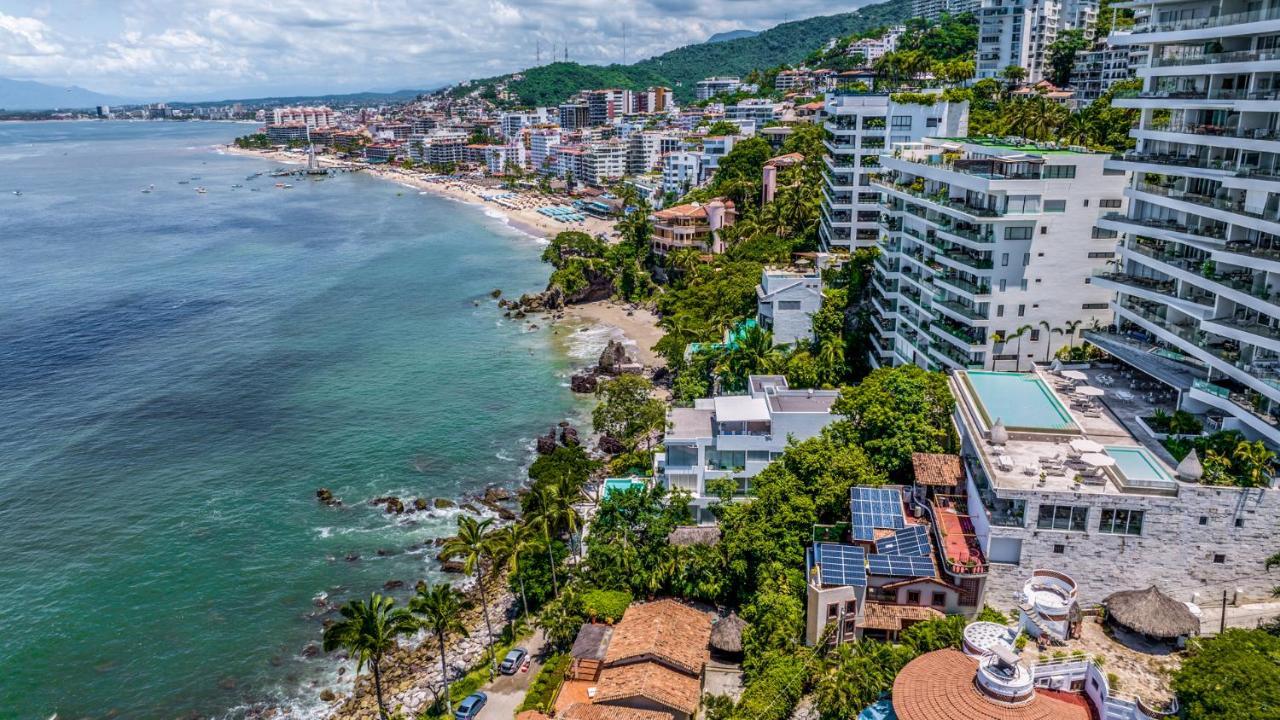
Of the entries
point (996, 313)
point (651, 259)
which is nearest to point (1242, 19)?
point (996, 313)

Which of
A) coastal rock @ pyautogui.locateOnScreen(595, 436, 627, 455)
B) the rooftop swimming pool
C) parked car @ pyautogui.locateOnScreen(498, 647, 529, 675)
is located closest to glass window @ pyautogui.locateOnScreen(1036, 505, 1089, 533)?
the rooftop swimming pool

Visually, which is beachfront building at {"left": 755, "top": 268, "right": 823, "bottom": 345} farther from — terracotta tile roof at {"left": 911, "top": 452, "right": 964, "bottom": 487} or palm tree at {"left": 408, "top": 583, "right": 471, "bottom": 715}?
palm tree at {"left": 408, "top": 583, "right": 471, "bottom": 715}

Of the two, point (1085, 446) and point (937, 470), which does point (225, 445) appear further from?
point (1085, 446)

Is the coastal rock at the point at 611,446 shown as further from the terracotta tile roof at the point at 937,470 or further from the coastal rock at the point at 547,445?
the terracotta tile roof at the point at 937,470

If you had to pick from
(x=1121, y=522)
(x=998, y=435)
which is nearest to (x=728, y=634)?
(x=998, y=435)

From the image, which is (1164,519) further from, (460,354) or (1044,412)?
(460,354)

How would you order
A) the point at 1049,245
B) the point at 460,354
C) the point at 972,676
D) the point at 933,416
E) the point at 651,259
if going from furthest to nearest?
the point at 651,259 → the point at 460,354 → the point at 1049,245 → the point at 933,416 → the point at 972,676
